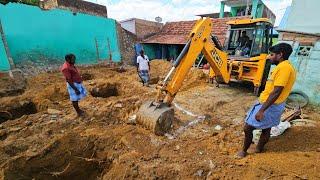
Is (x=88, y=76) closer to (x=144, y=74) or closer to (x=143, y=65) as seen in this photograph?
(x=144, y=74)

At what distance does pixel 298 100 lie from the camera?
552cm

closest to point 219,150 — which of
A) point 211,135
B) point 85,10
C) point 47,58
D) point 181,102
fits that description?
point 211,135

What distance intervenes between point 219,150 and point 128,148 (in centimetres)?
149

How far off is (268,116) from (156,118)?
6.03 feet

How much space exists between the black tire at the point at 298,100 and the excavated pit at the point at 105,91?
541cm

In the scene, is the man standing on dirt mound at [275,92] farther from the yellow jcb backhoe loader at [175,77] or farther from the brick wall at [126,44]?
the brick wall at [126,44]

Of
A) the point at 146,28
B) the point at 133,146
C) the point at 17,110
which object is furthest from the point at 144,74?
the point at 146,28

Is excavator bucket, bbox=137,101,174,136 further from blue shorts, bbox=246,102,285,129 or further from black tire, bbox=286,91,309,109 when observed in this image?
black tire, bbox=286,91,309,109

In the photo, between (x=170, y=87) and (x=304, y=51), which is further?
(x=304, y=51)

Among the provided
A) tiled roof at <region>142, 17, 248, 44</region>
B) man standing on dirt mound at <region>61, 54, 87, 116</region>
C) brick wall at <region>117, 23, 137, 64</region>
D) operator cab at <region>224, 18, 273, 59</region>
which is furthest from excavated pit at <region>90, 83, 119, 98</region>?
tiled roof at <region>142, 17, 248, 44</region>

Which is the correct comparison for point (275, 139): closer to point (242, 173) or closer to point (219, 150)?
point (219, 150)

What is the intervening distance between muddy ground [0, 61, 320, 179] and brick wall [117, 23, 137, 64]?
8.48 m

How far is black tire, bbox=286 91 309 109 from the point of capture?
5371mm

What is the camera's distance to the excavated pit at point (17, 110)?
5348mm
